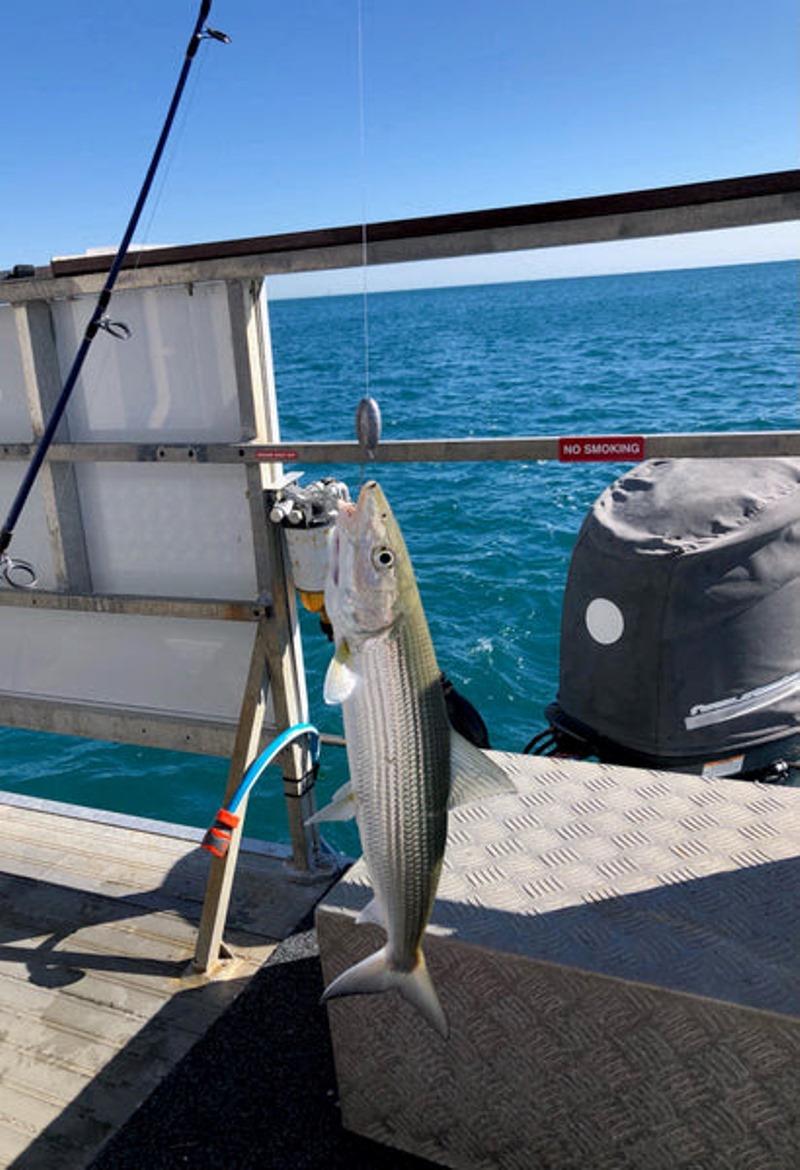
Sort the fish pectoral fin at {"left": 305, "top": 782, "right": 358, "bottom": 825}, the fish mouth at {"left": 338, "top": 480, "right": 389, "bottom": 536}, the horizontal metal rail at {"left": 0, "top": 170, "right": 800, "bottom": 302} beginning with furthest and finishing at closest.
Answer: the horizontal metal rail at {"left": 0, "top": 170, "right": 800, "bottom": 302} → the fish pectoral fin at {"left": 305, "top": 782, "right": 358, "bottom": 825} → the fish mouth at {"left": 338, "top": 480, "right": 389, "bottom": 536}

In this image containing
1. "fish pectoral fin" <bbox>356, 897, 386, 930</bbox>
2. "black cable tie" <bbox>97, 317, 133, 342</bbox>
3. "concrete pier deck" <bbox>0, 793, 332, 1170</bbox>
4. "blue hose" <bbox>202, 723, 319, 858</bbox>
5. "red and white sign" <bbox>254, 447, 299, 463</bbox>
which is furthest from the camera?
"black cable tie" <bbox>97, 317, 133, 342</bbox>

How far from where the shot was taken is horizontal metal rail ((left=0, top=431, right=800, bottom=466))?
3.85m

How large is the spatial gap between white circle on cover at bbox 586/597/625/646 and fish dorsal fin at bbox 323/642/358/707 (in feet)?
11.5

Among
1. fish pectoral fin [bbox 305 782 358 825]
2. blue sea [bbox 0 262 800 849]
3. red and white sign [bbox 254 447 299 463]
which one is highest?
red and white sign [bbox 254 447 299 463]

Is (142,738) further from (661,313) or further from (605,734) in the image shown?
(661,313)

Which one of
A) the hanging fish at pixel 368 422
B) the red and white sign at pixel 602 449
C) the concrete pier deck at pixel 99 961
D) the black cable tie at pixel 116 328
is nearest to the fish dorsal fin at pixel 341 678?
the hanging fish at pixel 368 422

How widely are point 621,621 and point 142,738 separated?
9.58 ft

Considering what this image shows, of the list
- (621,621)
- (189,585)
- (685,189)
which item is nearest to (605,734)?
(621,621)

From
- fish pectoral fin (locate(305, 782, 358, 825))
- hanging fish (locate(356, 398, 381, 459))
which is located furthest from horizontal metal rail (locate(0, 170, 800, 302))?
fish pectoral fin (locate(305, 782, 358, 825))

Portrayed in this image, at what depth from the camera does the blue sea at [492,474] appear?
39.4 feet

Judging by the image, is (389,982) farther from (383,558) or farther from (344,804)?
(383,558)

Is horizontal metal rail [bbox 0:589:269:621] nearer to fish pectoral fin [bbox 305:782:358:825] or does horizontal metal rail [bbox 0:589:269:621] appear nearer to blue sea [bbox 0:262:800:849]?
fish pectoral fin [bbox 305:782:358:825]

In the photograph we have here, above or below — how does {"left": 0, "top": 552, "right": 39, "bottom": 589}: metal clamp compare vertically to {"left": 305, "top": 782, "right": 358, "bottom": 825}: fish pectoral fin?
below

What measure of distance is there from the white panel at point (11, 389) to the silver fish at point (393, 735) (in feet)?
13.7
